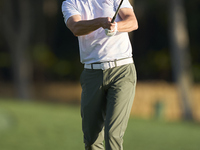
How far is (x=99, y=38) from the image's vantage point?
4406mm

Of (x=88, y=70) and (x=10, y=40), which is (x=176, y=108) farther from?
(x=88, y=70)

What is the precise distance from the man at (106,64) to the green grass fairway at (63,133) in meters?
5.03

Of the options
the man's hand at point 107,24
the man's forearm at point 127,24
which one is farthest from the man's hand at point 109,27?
the man's forearm at point 127,24

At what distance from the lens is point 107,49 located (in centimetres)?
437

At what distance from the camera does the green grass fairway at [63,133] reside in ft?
31.2

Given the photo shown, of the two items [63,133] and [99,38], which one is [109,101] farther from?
[63,133]

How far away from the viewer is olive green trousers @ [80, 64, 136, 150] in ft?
14.2

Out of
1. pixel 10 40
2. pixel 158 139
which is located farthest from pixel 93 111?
pixel 10 40

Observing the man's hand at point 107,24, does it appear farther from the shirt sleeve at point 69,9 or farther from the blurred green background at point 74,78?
the blurred green background at point 74,78

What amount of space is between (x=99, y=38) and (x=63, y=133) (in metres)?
6.25

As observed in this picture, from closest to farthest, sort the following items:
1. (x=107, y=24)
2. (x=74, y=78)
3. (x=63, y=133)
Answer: (x=107, y=24) → (x=63, y=133) → (x=74, y=78)

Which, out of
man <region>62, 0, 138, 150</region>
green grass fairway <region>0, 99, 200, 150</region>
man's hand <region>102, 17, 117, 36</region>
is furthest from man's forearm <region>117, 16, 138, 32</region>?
green grass fairway <region>0, 99, 200, 150</region>

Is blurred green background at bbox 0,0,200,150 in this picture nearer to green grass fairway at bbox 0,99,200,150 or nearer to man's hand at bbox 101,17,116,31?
green grass fairway at bbox 0,99,200,150

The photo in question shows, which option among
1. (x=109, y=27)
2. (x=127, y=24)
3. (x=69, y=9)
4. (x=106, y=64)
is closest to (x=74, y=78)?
(x=69, y=9)
